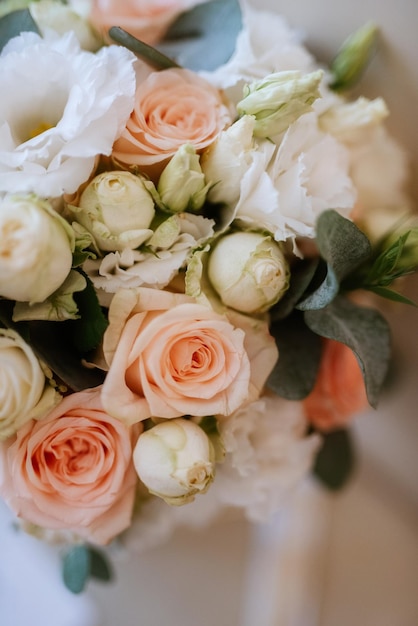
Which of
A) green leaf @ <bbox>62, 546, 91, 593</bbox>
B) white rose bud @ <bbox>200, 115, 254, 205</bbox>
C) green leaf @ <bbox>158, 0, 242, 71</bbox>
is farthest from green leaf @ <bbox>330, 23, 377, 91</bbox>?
green leaf @ <bbox>62, 546, 91, 593</bbox>

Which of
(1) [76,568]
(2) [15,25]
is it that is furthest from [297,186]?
(1) [76,568]

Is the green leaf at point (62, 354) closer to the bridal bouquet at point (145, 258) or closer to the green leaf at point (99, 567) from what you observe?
the bridal bouquet at point (145, 258)

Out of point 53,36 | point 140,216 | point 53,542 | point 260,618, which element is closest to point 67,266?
point 140,216

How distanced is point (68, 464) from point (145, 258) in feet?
0.54

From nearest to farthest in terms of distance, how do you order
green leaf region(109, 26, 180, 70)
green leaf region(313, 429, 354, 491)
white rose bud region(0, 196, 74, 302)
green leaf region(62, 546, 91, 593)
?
white rose bud region(0, 196, 74, 302) < green leaf region(109, 26, 180, 70) < green leaf region(62, 546, 91, 593) < green leaf region(313, 429, 354, 491)

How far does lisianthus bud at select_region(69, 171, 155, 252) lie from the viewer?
40 centimetres

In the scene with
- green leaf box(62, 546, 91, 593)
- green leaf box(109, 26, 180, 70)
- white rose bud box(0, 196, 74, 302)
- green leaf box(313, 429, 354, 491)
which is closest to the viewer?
white rose bud box(0, 196, 74, 302)

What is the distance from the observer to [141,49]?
0.45 meters

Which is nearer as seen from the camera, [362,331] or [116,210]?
[116,210]

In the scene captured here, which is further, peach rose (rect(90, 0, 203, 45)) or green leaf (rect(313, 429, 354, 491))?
green leaf (rect(313, 429, 354, 491))

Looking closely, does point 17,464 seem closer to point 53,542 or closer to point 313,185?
point 53,542

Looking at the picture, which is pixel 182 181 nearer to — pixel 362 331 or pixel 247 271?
pixel 247 271

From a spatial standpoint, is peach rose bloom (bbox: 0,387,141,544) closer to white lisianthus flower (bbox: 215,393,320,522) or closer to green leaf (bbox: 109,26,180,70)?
white lisianthus flower (bbox: 215,393,320,522)

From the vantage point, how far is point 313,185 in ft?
1.53
